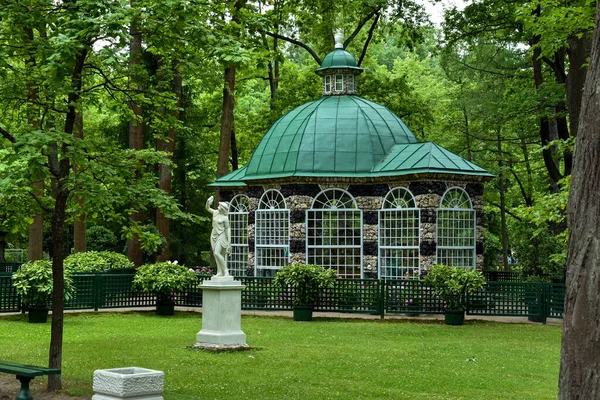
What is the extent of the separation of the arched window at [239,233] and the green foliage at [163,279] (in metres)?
4.71

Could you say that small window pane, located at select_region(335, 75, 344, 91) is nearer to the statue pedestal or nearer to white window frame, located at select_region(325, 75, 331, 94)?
white window frame, located at select_region(325, 75, 331, 94)

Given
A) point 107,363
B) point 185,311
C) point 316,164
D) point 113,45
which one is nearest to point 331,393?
point 107,363

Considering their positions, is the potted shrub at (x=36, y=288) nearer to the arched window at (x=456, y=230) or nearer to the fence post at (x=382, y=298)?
the fence post at (x=382, y=298)

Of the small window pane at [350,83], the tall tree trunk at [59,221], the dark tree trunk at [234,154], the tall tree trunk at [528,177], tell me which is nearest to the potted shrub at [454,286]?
the small window pane at [350,83]

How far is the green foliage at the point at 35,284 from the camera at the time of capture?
813 inches

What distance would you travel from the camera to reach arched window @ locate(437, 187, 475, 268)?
2448cm

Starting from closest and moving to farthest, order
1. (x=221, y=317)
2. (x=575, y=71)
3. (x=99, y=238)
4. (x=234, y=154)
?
(x=221, y=317) < (x=575, y=71) < (x=99, y=238) < (x=234, y=154)

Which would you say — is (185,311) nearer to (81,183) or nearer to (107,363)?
(107,363)

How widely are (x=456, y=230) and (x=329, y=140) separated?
17.2 ft

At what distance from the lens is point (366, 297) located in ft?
77.3

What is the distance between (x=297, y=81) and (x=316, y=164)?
12.9 m

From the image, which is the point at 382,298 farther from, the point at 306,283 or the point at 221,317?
the point at 221,317

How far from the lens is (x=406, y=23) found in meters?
31.9

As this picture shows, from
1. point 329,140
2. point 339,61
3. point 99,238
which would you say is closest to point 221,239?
point 329,140
